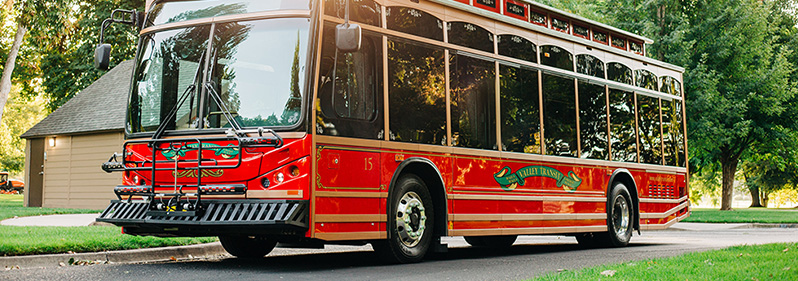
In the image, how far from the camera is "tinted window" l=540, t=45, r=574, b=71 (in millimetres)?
12438

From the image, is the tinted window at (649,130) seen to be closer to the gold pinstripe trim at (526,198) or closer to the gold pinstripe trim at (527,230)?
the gold pinstripe trim at (526,198)

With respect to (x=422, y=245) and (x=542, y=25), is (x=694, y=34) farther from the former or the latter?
(x=422, y=245)

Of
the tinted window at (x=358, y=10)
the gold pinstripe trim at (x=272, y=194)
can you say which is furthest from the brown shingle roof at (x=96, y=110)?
the gold pinstripe trim at (x=272, y=194)

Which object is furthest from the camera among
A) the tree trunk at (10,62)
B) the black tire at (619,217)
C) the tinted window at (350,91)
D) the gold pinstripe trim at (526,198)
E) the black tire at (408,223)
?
the tree trunk at (10,62)

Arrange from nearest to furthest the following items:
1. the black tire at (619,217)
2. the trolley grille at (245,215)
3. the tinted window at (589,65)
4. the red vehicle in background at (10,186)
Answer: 1. the trolley grille at (245,215)
2. the tinted window at (589,65)
3. the black tire at (619,217)
4. the red vehicle in background at (10,186)

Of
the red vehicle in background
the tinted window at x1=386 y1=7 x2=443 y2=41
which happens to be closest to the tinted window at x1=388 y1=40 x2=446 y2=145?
the tinted window at x1=386 y1=7 x2=443 y2=41

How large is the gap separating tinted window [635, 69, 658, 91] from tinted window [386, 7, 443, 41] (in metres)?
5.76

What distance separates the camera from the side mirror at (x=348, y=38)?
27.2 ft

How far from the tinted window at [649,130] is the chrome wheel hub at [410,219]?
20.3 ft

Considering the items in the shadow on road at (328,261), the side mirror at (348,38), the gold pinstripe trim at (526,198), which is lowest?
the shadow on road at (328,261)

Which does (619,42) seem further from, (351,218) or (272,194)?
(272,194)

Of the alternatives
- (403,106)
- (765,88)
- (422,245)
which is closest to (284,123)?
(403,106)

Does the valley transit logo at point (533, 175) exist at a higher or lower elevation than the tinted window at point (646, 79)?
lower

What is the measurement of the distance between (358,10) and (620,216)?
6.96 meters
